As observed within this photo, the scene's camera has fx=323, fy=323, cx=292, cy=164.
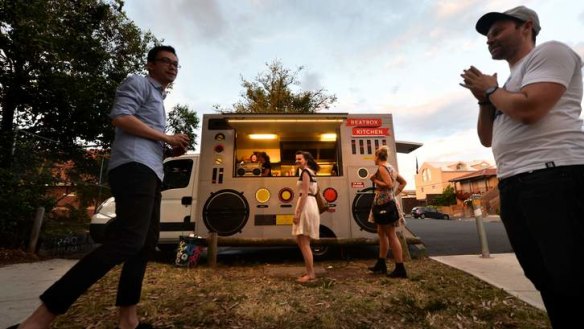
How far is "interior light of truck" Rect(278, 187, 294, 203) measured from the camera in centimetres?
587

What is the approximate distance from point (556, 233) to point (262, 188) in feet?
16.0

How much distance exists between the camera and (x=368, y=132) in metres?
6.13

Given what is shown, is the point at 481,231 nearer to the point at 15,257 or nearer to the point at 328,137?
the point at 328,137

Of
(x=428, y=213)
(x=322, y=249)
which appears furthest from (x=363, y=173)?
(x=428, y=213)

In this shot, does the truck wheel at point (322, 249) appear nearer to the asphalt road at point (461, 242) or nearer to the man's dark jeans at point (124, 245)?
the asphalt road at point (461, 242)

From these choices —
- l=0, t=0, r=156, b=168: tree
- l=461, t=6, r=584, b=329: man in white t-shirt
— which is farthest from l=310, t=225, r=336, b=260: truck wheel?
l=0, t=0, r=156, b=168: tree

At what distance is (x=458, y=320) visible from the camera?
258 centimetres

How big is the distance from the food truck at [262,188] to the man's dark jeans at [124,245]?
11.7 ft

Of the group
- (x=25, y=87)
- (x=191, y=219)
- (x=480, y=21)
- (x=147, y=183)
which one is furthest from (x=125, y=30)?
(x=480, y=21)

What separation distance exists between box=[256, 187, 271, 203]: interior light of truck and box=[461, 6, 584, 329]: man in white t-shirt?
14.7 ft

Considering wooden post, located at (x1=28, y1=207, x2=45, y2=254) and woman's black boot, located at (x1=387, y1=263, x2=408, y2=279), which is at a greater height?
wooden post, located at (x1=28, y1=207, x2=45, y2=254)

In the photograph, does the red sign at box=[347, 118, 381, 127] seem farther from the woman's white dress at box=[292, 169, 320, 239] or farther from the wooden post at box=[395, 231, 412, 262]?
the woman's white dress at box=[292, 169, 320, 239]

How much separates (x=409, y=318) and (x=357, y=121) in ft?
13.5

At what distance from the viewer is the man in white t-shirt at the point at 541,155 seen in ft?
4.25
